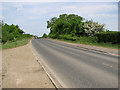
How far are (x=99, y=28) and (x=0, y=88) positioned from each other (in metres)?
33.1

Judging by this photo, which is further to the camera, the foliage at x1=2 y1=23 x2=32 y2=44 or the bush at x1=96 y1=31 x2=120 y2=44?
the foliage at x1=2 y1=23 x2=32 y2=44

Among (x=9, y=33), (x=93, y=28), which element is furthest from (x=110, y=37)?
(x=9, y=33)

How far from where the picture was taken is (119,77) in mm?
5906

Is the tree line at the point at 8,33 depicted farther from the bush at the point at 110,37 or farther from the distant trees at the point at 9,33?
the bush at the point at 110,37

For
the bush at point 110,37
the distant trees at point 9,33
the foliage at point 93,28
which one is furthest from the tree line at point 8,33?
the bush at point 110,37

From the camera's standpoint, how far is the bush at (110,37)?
2046 cm

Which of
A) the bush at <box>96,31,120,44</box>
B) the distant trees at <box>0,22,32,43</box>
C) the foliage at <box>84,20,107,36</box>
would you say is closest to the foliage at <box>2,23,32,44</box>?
the distant trees at <box>0,22,32,43</box>

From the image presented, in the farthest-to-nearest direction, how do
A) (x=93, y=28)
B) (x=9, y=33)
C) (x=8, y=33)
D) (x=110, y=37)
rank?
(x=9, y=33), (x=8, y=33), (x=93, y=28), (x=110, y=37)

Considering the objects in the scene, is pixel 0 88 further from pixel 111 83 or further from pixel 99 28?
pixel 99 28

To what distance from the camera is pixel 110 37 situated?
22203 mm

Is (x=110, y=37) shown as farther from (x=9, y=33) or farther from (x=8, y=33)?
(x=9, y=33)

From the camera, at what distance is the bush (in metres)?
20.5

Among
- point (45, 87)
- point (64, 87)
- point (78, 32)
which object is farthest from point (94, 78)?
point (78, 32)

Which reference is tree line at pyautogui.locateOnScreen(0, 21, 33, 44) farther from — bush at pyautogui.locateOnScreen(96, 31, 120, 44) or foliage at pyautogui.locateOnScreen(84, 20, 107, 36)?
bush at pyautogui.locateOnScreen(96, 31, 120, 44)
